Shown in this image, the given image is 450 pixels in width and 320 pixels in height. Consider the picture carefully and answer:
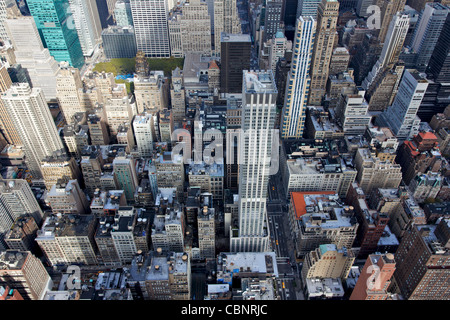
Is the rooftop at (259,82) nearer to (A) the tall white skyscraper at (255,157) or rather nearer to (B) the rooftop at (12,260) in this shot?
(A) the tall white skyscraper at (255,157)

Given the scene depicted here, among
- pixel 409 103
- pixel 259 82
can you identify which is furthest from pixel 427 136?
pixel 259 82

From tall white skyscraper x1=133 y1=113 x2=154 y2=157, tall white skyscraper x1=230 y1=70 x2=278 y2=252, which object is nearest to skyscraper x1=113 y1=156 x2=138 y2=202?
tall white skyscraper x1=133 y1=113 x2=154 y2=157

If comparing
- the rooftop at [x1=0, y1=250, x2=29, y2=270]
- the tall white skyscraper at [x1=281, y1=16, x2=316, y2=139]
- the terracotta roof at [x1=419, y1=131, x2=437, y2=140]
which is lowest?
the rooftop at [x1=0, y1=250, x2=29, y2=270]

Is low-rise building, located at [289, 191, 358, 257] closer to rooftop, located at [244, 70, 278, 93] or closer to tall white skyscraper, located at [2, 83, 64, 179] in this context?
rooftop, located at [244, 70, 278, 93]

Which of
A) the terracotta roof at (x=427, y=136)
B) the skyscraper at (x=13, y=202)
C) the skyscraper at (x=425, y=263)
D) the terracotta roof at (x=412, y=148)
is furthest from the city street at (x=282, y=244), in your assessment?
the skyscraper at (x=13, y=202)
